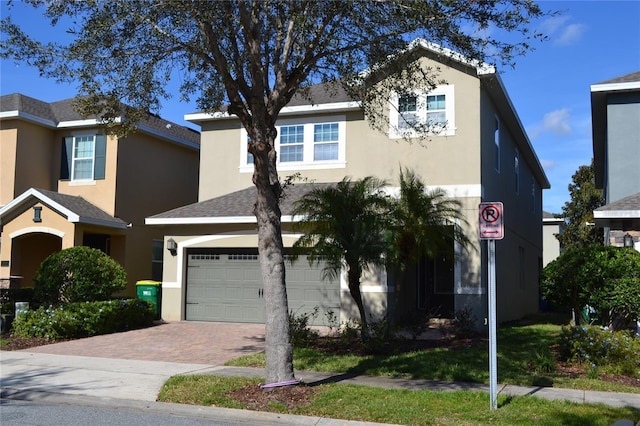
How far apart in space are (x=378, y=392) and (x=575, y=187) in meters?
27.6

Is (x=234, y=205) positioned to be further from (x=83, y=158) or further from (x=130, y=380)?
(x=130, y=380)

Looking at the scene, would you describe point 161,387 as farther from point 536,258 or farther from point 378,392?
point 536,258

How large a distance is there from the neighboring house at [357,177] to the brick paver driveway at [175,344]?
1734 mm

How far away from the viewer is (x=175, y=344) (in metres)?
14.3

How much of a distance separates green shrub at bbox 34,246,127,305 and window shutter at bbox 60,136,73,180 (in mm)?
6792

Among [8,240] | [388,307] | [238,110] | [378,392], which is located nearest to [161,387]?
[378,392]

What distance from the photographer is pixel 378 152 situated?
16.9 m

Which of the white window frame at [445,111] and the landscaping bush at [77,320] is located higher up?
the white window frame at [445,111]

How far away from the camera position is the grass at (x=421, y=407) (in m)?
7.55

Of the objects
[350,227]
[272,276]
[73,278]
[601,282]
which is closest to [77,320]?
[73,278]

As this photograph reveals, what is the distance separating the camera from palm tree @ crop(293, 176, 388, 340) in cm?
1248

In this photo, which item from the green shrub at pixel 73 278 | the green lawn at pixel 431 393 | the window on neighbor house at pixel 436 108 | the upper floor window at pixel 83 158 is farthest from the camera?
the upper floor window at pixel 83 158

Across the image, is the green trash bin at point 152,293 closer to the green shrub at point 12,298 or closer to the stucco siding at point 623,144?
the green shrub at point 12,298

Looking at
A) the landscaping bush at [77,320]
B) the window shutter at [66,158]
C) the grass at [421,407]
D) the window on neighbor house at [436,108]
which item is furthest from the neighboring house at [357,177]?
the grass at [421,407]
